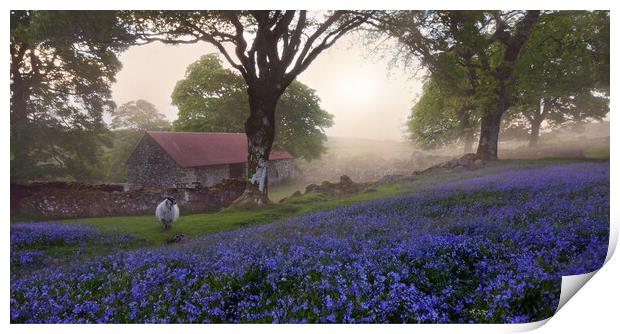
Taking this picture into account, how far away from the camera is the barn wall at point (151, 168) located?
645 cm

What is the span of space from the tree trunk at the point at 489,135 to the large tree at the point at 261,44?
3.21 meters

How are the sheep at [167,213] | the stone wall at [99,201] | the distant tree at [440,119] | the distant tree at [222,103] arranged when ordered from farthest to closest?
the distant tree at [440,119], the distant tree at [222,103], the sheep at [167,213], the stone wall at [99,201]

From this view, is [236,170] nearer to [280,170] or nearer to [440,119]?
[280,170]

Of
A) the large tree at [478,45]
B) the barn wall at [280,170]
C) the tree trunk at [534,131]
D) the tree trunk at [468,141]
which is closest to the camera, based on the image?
the large tree at [478,45]

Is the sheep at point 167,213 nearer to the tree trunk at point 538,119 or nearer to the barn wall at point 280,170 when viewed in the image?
the barn wall at point 280,170

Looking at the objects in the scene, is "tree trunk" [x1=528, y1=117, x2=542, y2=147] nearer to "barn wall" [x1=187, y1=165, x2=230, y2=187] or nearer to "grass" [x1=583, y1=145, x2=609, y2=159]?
"grass" [x1=583, y1=145, x2=609, y2=159]

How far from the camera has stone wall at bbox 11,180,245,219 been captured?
6059mm

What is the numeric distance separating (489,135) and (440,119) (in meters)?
1.06

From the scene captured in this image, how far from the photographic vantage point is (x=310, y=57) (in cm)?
698

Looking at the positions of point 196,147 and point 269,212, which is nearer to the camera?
point 196,147

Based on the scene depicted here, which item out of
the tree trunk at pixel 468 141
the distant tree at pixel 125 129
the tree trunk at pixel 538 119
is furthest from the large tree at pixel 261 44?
the tree trunk at pixel 538 119

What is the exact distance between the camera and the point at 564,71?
7051 mm

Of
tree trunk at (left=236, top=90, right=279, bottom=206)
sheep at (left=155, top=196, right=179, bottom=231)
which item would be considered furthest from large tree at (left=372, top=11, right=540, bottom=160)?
sheep at (left=155, top=196, right=179, bottom=231)

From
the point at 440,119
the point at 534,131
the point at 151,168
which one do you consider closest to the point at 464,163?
the point at 440,119
